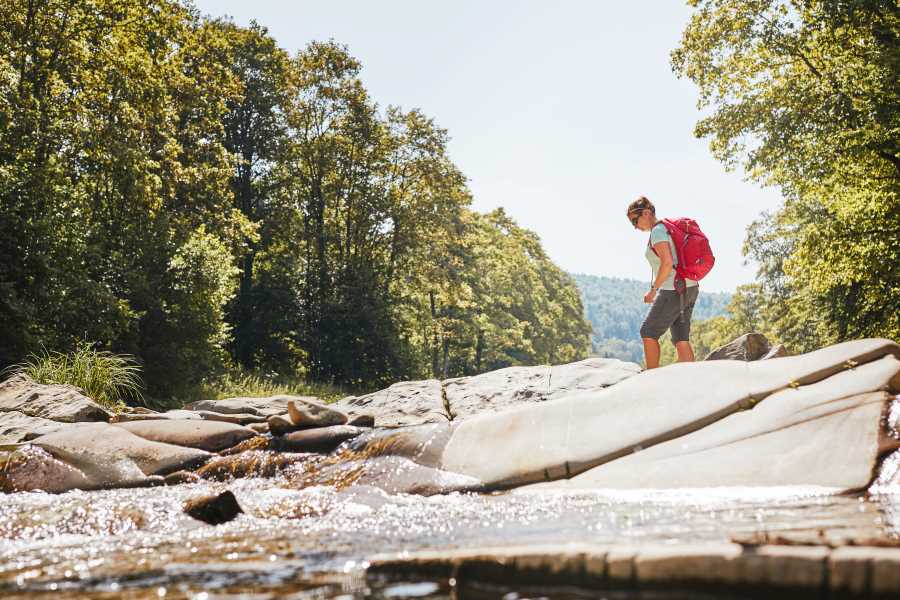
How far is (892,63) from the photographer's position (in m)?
16.3

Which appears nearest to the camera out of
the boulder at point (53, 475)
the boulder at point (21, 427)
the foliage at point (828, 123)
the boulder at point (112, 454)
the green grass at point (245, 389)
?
the boulder at point (53, 475)

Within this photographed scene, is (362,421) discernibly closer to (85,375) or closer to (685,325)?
(685,325)

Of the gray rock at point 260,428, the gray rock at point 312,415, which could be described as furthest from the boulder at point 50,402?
the gray rock at point 312,415

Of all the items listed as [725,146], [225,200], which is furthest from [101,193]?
[725,146]

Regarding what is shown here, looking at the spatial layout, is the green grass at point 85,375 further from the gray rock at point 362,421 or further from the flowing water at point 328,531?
the flowing water at point 328,531

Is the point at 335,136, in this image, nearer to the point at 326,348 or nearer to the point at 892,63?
the point at 326,348

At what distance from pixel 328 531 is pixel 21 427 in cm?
735

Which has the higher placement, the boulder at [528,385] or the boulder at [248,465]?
the boulder at [528,385]

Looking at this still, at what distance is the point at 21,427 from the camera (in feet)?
33.7

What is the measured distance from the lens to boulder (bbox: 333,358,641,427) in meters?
12.2

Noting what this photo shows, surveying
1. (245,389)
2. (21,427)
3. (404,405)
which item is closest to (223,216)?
(245,389)

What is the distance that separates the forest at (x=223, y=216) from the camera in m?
19.0

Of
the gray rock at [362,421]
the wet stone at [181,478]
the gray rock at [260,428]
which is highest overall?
the gray rock at [362,421]

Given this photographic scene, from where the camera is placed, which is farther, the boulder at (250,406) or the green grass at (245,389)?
the green grass at (245,389)
